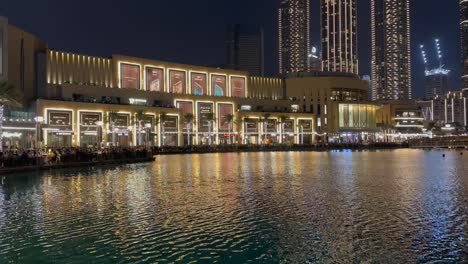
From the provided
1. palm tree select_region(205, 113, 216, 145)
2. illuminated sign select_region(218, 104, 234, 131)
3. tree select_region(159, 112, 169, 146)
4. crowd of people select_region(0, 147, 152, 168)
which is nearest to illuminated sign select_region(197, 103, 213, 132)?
palm tree select_region(205, 113, 216, 145)

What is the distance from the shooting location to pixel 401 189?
99.9ft

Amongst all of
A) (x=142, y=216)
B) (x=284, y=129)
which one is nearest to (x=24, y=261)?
(x=142, y=216)

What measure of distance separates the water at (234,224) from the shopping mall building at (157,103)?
2210 inches

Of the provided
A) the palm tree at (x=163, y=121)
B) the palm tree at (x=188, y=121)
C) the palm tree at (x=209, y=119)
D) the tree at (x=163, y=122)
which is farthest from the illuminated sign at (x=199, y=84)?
the palm tree at (x=163, y=121)

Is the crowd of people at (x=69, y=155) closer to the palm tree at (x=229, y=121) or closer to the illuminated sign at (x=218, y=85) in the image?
the palm tree at (x=229, y=121)

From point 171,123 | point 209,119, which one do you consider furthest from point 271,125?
point 171,123

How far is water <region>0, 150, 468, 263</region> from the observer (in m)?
14.4

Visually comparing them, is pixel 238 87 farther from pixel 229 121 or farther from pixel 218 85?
pixel 229 121

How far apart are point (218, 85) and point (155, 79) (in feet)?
74.7

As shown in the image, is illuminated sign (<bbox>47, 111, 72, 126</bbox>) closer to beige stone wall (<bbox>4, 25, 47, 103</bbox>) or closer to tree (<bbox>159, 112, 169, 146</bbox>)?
beige stone wall (<bbox>4, 25, 47, 103</bbox>)

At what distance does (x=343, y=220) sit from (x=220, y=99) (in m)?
136

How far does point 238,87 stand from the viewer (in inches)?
6442

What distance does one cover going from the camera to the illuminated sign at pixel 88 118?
115 m

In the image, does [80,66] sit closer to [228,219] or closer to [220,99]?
[220,99]
